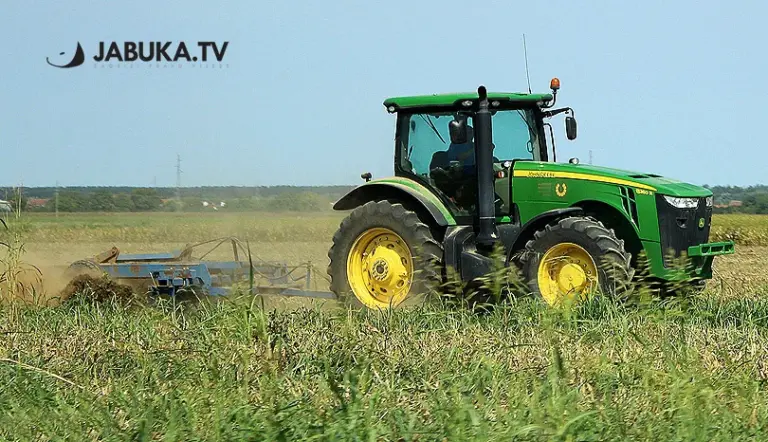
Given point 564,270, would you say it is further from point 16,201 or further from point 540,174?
point 16,201

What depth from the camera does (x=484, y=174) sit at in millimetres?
8477

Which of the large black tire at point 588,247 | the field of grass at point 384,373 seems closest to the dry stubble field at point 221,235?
the large black tire at point 588,247

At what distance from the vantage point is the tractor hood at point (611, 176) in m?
8.27

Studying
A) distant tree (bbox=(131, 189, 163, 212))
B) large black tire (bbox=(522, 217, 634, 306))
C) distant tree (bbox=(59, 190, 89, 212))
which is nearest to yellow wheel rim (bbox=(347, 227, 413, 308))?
large black tire (bbox=(522, 217, 634, 306))

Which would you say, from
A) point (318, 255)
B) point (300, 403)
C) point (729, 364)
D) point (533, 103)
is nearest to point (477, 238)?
point (533, 103)

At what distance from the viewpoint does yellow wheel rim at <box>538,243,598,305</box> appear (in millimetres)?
8102

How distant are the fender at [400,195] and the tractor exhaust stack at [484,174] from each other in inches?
13.9

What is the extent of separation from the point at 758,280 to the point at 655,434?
292 inches

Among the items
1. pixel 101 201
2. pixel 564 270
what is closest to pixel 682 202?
pixel 564 270

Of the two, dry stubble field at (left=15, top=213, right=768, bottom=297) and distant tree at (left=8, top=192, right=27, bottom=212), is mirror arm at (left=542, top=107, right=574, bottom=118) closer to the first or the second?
dry stubble field at (left=15, top=213, right=768, bottom=297)

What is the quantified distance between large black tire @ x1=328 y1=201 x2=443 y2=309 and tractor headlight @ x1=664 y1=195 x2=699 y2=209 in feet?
6.30

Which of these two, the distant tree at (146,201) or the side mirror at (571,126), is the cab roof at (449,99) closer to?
the side mirror at (571,126)

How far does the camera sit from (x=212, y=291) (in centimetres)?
905

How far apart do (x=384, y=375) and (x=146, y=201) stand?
2197cm
